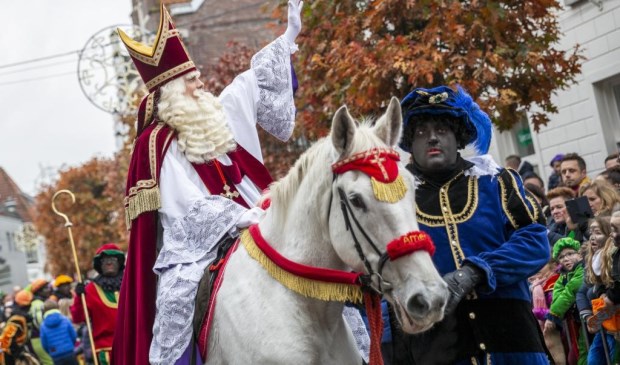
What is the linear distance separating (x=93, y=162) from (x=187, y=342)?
40553 millimetres

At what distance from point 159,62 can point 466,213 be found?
2327 mm

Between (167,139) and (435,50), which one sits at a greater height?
(435,50)

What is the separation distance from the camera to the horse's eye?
189 inches

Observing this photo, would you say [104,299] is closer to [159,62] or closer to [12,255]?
[159,62]

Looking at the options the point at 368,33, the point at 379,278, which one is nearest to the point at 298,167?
the point at 379,278

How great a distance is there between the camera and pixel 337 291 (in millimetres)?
5141

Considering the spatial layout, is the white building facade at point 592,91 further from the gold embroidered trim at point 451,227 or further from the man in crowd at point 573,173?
the gold embroidered trim at point 451,227

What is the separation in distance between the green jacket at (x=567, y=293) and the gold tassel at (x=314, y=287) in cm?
459

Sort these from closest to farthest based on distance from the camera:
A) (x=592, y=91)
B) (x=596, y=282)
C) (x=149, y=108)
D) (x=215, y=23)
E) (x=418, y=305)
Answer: (x=418, y=305)
(x=149, y=108)
(x=596, y=282)
(x=592, y=91)
(x=215, y=23)

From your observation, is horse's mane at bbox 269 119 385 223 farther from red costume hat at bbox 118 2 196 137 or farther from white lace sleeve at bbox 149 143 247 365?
red costume hat at bbox 118 2 196 137

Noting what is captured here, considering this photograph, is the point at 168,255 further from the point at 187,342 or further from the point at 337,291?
the point at 337,291

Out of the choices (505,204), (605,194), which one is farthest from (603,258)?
(505,204)

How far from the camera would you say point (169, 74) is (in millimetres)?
6680

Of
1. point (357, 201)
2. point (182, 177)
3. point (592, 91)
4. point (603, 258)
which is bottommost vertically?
point (603, 258)
